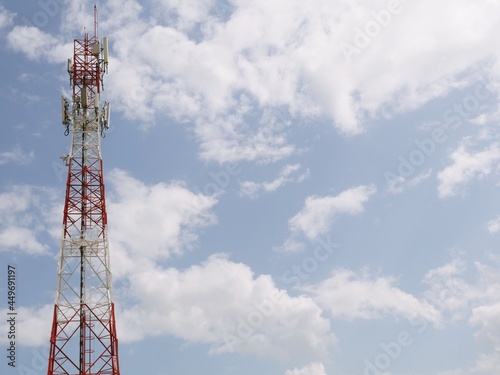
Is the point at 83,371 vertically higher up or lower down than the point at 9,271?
lower down

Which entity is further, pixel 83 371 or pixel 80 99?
pixel 80 99

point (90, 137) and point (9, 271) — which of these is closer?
point (9, 271)

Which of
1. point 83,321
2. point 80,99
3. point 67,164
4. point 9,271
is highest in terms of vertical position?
point 80,99

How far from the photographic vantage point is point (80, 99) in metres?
76.1

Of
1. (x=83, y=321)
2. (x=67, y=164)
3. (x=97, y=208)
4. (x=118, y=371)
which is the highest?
(x=67, y=164)

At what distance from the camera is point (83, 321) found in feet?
218

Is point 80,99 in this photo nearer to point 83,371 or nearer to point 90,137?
point 90,137

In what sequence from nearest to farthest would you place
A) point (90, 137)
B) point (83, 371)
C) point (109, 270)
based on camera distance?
point (83, 371) < point (109, 270) < point (90, 137)

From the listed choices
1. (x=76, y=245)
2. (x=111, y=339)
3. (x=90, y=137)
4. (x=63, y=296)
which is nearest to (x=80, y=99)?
(x=90, y=137)

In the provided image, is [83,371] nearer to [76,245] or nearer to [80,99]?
[76,245]

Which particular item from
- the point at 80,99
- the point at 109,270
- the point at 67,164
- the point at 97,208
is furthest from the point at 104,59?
the point at 109,270

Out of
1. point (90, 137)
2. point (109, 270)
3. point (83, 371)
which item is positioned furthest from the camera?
point (90, 137)

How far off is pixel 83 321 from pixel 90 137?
21.3 metres

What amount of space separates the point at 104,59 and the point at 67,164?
45.5 feet
